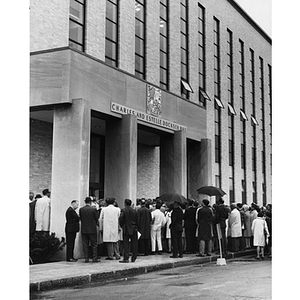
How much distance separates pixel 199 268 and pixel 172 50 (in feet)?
46.8

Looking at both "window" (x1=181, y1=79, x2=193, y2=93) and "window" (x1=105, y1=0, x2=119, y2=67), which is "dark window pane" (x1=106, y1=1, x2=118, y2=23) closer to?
"window" (x1=105, y1=0, x2=119, y2=67)

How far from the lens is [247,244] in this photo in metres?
18.8

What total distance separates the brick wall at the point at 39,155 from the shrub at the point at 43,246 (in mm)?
4141

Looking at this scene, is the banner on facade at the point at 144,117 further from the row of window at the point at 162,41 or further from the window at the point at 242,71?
the window at the point at 242,71

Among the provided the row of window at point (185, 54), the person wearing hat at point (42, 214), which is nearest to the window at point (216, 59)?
the row of window at point (185, 54)

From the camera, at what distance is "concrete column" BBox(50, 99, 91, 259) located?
47.2 ft

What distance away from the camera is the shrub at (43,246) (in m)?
13.4

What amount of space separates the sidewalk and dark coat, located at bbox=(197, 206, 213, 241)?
62cm

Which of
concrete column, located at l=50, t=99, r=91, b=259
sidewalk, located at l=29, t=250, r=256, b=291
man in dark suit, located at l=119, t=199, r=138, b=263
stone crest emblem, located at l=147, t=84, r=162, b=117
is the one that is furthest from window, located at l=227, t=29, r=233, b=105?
man in dark suit, located at l=119, t=199, r=138, b=263

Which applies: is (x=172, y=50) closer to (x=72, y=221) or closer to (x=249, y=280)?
(x=72, y=221)

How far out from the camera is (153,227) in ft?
50.5

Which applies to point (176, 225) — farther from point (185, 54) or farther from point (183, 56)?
point (185, 54)
